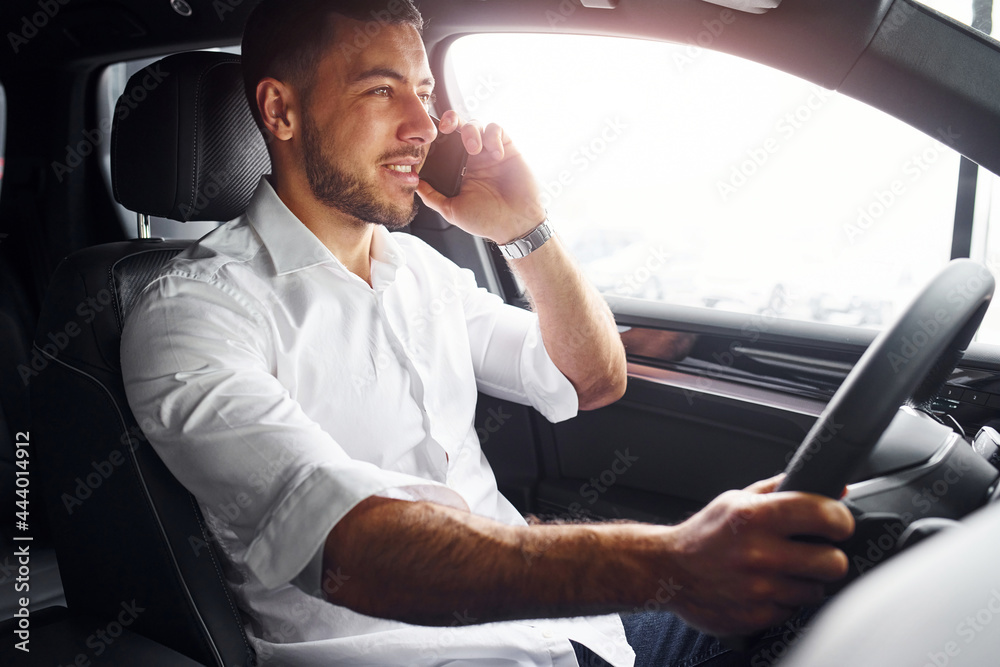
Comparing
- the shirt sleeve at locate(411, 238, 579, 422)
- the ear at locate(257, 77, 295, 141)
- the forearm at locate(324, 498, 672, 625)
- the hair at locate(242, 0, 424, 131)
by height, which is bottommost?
the shirt sleeve at locate(411, 238, 579, 422)

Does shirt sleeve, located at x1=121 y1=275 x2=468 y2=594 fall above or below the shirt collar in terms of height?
below

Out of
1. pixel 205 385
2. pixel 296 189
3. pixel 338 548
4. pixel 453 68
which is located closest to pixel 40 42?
pixel 453 68

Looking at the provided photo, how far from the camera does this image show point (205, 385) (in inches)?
39.6

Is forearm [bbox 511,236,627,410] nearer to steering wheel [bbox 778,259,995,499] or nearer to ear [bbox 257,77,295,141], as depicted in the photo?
ear [bbox 257,77,295,141]

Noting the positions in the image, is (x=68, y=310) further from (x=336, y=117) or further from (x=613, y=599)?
(x=613, y=599)

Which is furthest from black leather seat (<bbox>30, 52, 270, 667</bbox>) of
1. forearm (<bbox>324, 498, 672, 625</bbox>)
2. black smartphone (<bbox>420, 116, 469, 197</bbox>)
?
black smartphone (<bbox>420, 116, 469, 197</bbox>)

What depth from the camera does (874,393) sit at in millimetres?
769

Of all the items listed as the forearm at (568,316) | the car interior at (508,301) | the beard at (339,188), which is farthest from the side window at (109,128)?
the forearm at (568,316)

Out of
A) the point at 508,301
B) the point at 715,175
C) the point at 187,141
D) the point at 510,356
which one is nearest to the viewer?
the point at 187,141

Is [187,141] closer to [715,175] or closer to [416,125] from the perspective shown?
[416,125]

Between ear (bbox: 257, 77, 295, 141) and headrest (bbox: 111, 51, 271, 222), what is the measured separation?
0.03m

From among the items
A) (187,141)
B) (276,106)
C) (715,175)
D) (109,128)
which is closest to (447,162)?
(276,106)

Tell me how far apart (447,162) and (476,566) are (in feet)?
2.96

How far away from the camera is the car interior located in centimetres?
98
